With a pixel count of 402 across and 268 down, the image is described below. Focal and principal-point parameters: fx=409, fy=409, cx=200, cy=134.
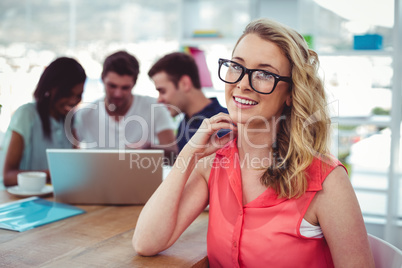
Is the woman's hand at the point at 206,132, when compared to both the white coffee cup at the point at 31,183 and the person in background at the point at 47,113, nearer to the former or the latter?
the white coffee cup at the point at 31,183

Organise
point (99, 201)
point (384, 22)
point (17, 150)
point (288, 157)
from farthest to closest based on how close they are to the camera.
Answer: point (384, 22) → point (17, 150) → point (99, 201) → point (288, 157)

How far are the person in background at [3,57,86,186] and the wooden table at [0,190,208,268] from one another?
115cm

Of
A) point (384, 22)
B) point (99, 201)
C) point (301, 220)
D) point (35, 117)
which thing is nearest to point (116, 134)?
point (35, 117)

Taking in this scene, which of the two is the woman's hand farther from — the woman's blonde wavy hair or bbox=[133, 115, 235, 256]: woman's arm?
the woman's blonde wavy hair

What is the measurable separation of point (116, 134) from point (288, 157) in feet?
6.46

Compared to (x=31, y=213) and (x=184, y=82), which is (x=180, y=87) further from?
(x=31, y=213)

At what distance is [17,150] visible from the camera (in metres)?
2.41

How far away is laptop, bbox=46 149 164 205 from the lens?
1.70 metres

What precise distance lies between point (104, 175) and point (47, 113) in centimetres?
112

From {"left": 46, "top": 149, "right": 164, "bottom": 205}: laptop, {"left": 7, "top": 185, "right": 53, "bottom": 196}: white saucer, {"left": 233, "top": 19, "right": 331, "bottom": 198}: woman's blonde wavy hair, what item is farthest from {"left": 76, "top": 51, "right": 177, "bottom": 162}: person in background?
{"left": 233, "top": 19, "right": 331, "bottom": 198}: woman's blonde wavy hair

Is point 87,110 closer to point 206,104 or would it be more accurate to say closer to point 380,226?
point 206,104

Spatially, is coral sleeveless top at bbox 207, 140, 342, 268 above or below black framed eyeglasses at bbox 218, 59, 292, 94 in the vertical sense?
below

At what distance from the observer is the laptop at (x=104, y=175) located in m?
1.70

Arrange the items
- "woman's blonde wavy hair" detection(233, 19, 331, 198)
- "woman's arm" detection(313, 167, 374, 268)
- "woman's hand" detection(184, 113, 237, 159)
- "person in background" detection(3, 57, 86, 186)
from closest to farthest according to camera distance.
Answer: "woman's arm" detection(313, 167, 374, 268) < "woman's blonde wavy hair" detection(233, 19, 331, 198) < "woman's hand" detection(184, 113, 237, 159) < "person in background" detection(3, 57, 86, 186)
